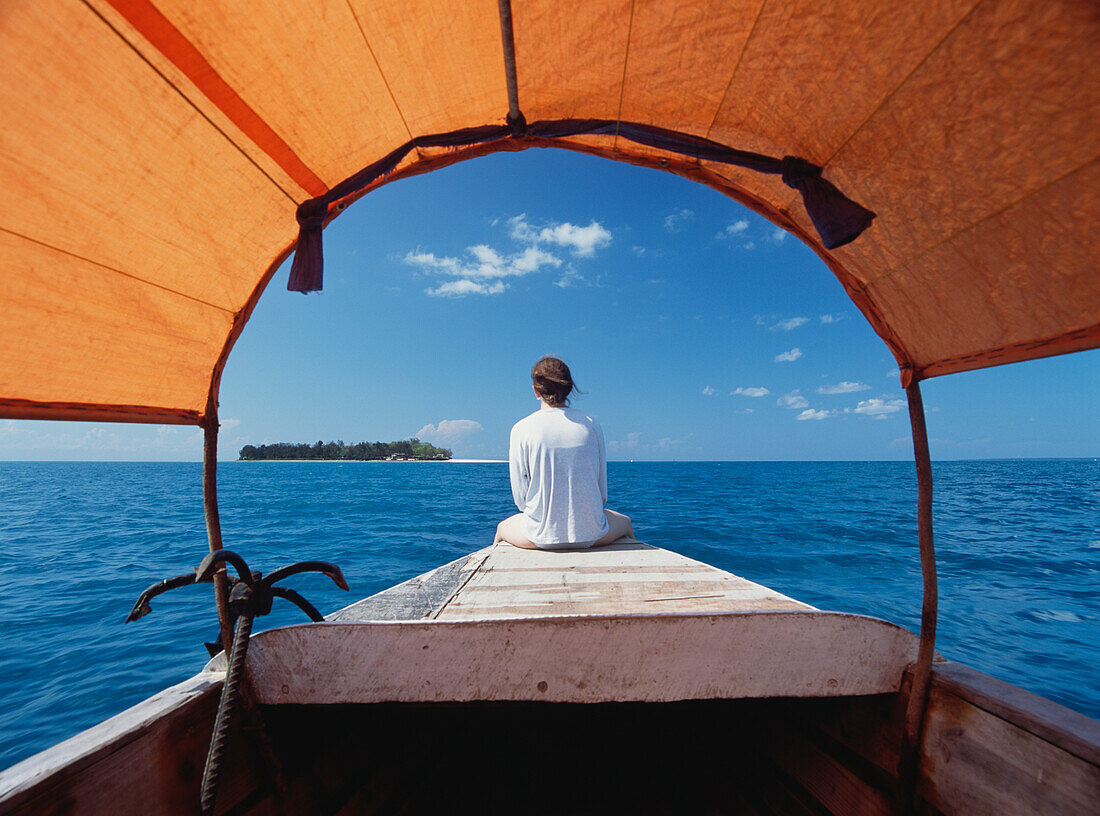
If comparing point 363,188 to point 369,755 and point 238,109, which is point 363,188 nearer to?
point 238,109

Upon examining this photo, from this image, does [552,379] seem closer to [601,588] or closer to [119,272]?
[601,588]

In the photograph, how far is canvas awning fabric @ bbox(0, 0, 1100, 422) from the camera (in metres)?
1.01

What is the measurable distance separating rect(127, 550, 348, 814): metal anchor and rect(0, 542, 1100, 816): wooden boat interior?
0.40 ft

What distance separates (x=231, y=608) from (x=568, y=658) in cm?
103

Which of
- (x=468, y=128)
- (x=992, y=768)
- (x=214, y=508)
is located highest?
(x=468, y=128)

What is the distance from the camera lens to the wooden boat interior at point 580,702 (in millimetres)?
1084

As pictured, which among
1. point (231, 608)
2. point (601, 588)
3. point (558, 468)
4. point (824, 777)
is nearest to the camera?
point (231, 608)

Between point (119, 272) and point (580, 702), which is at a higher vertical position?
point (119, 272)

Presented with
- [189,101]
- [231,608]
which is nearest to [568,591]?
[231,608]

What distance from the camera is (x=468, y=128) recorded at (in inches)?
60.7

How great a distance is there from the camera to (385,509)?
20.9m

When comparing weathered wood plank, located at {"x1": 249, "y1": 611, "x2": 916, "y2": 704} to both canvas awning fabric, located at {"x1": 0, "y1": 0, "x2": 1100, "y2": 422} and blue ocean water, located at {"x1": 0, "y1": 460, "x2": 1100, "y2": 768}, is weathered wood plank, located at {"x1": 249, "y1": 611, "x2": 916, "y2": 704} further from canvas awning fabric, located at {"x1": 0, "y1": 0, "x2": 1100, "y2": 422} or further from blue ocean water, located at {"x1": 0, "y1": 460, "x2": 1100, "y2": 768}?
blue ocean water, located at {"x1": 0, "y1": 460, "x2": 1100, "y2": 768}

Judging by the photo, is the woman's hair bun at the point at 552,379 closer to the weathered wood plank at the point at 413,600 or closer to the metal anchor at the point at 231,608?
the weathered wood plank at the point at 413,600

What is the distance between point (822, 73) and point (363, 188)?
1.46 m
